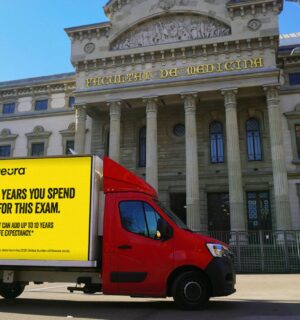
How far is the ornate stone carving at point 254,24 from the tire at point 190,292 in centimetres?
2333

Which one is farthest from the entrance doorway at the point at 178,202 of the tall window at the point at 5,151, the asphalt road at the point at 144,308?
the asphalt road at the point at 144,308

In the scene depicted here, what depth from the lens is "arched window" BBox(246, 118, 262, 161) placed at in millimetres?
29708

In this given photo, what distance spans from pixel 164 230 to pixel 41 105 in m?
30.1

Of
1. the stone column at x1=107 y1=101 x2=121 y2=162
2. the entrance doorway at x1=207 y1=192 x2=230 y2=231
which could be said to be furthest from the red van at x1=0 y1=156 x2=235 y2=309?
Answer: the entrance doorway at x1=207 y1=192 x2=230 y2=231

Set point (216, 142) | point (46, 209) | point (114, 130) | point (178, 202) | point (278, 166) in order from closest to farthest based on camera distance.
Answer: point (46, 209) < point (278, 166) < point (114, 130) < point (178, 202) < point (216, 142)

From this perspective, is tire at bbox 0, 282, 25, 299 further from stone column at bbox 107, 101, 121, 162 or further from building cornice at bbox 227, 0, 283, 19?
building cornice at bbox 227, 0, 283, 19

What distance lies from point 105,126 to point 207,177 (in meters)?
9.58

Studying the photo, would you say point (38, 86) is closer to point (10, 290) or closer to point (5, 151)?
point (5, 151)

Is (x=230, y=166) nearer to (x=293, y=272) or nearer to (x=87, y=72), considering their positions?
(x=293, y=272)

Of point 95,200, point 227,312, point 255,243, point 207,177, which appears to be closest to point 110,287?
point 95,200

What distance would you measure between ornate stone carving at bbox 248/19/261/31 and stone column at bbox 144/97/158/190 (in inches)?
329

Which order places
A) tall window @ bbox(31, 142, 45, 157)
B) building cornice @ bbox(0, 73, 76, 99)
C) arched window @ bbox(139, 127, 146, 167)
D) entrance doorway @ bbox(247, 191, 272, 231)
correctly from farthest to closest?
building cornice @ bbox(0, 73, 76, 99) < tall window @ bbox(31, 142, 45, 157) < arched window @ bbox(139, 127, 146, 167) < entrance doorway @ bbox(247, 191, 272, 231)

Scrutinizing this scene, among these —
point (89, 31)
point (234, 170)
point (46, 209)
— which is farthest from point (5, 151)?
point (46, 209)

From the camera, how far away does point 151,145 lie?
91.6 feet
